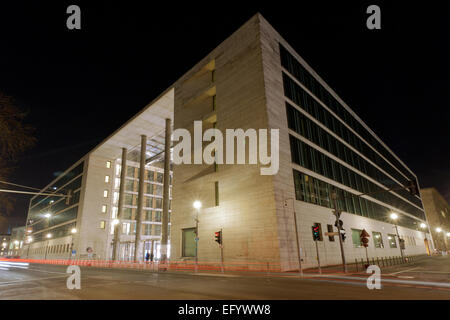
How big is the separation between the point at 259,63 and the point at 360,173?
2759 cm

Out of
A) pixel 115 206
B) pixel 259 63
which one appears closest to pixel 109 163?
pixel 115 206

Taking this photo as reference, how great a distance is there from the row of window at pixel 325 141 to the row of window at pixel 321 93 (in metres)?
5.54

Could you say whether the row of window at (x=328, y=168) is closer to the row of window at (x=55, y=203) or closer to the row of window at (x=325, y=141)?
the row of window at (x=325, y=141)

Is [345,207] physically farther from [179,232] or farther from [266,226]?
[179,232]

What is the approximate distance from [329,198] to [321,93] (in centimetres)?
1610

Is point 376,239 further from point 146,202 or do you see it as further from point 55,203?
point 55,203

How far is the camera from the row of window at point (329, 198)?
27.9 metres

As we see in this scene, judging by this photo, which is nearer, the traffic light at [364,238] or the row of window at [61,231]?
the traffic light at [364,238]

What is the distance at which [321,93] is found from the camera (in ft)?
130

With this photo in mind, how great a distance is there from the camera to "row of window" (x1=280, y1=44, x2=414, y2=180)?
33.4m

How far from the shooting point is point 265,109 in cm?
2583

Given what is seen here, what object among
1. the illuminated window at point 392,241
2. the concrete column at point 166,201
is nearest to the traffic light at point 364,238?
the concrete column at point 166,201

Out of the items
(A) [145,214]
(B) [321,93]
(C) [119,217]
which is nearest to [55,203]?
(A) [145,214]

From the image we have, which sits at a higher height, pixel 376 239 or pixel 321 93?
pixel 321 93
